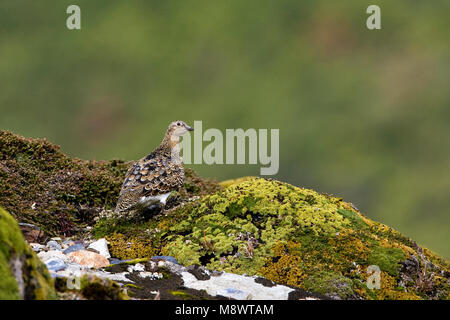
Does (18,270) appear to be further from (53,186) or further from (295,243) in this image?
(53,186)

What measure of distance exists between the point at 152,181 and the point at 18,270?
736 centimetres

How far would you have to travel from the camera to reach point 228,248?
14.0 metres

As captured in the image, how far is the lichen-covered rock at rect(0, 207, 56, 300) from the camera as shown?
9.41 meters

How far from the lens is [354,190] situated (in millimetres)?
44031

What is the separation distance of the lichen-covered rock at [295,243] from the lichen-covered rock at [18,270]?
4312 millimetres

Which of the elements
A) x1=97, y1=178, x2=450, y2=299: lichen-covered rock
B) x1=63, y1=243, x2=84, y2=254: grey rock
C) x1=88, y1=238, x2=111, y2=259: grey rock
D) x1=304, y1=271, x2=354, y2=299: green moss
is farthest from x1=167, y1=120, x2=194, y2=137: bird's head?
x1=304, y1=271, x2=354, y2=299: green moss

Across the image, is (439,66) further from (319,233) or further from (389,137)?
(319,233)

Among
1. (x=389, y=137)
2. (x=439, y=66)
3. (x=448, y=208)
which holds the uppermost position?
(x=439, y=66)

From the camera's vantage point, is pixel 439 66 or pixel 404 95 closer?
pixel 404 95

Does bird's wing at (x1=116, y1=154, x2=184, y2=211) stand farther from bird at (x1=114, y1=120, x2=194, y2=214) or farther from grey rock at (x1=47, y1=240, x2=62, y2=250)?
grey rock at (x1=47, y1=240, x2=62, y2=250)

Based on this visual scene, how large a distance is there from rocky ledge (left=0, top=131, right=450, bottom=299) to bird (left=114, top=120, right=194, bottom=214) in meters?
0.34

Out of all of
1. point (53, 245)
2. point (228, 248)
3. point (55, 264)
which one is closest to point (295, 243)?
point (228, 248)

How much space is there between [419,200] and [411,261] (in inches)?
1180
